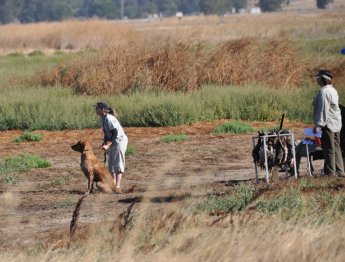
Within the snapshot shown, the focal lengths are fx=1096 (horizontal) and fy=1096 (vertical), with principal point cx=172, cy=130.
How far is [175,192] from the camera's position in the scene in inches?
608

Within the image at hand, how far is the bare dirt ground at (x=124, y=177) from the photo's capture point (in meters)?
14.5

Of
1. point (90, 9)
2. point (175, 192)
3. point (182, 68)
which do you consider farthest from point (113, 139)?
point (90, 9)

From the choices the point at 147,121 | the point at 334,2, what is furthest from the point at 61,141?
the point at 334,2

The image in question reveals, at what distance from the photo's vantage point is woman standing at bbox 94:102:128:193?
16906 millimetres

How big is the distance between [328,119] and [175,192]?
8.01ft

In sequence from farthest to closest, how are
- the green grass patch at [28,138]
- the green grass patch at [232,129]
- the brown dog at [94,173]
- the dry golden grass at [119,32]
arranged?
1. the dry golden grass at [119,32]
2. the green grass patch at [28,138]
3. the green grass patch at [232,129]
4. the brown dog at [94,173]

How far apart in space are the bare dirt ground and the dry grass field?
0.03 metres

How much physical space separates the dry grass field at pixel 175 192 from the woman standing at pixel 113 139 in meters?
0.41

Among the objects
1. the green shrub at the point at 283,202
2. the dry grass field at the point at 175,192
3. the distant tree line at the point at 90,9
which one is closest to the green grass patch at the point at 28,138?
the dry grass field at the point at 175,192

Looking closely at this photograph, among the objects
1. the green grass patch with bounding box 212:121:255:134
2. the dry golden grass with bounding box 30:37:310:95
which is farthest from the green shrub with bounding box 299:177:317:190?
the dry golden grass with bounding box 30:37:310:95

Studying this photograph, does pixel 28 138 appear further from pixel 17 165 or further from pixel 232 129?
pixel 17 165

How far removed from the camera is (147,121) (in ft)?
92.7

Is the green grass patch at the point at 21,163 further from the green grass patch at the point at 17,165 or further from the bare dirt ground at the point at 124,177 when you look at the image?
the bare dirt ground at the point at 124,177

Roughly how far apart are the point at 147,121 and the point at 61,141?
302 cm
